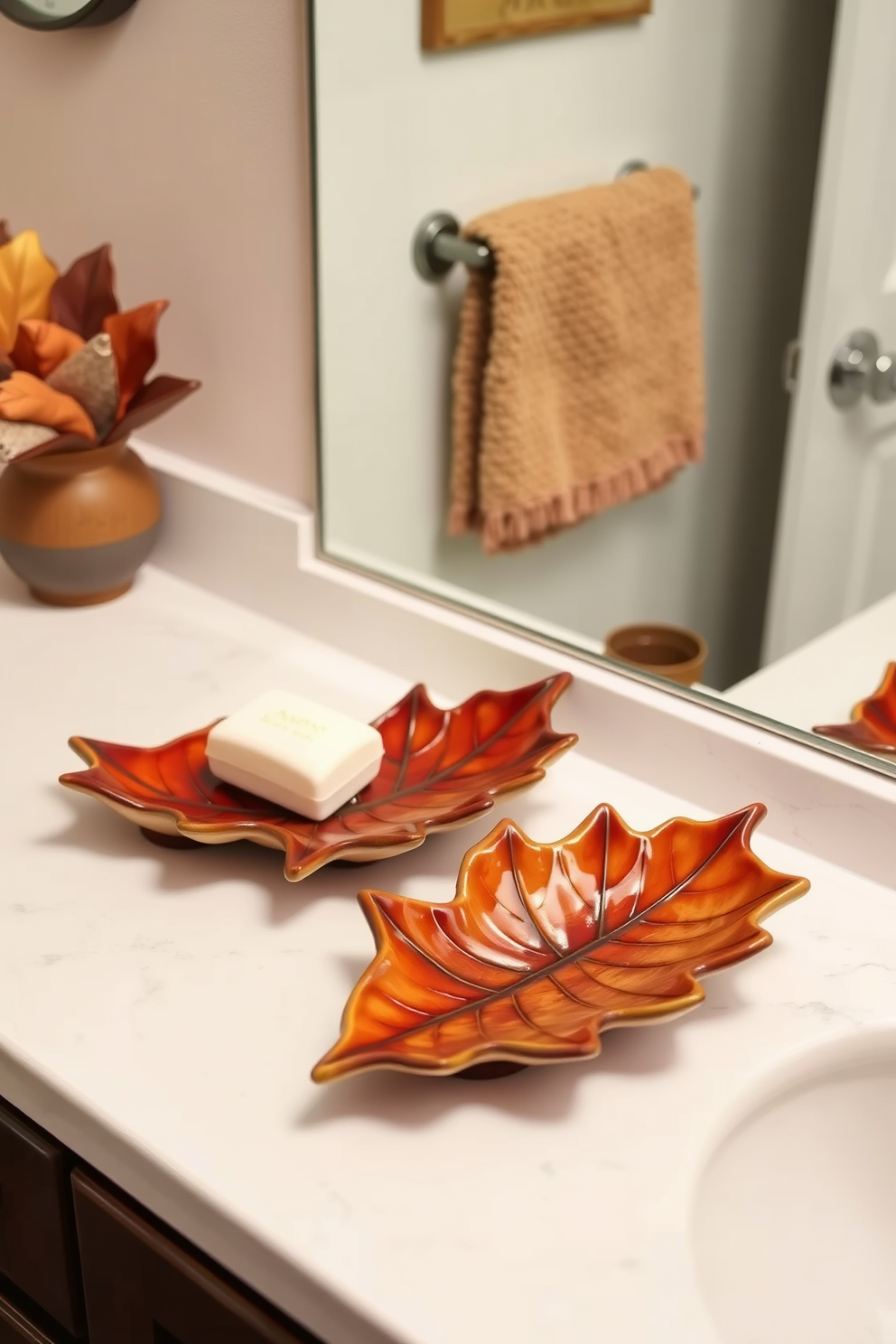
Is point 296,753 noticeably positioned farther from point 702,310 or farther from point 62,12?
point 62,12

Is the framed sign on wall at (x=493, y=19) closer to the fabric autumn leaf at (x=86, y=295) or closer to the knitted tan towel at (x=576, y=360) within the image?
the knitted tan towel at (x=576, y=360)

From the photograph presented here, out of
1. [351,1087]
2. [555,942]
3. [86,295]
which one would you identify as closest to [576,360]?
[86,295]

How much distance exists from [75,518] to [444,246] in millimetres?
357

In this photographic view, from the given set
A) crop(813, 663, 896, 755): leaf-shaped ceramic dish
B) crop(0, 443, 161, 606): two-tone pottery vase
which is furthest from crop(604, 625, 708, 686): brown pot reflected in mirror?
crop(0, 443, 161, 606): two-tone pottery vase

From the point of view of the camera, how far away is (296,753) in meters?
0.81

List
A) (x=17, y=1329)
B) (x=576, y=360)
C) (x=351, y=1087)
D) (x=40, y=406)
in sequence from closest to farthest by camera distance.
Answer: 1. (x=351, y=1087)
2. (x=17, y=1329)
3. (x=40, y=406)
4. (x=576, y=360)

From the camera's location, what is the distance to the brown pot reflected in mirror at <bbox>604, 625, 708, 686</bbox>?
0.94 meters

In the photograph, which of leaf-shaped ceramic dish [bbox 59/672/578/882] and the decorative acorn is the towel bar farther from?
leaf-shaped ceramic dish [bbox 59/672/578/882]

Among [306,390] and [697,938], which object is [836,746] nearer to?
[697,938]

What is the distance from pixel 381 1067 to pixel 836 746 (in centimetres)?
36

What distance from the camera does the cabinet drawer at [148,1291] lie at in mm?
617

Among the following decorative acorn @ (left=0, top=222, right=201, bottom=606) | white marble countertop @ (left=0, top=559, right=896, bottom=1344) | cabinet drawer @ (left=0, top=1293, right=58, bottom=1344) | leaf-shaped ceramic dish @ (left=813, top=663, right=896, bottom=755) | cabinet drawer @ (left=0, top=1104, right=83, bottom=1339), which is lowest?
cabinet drawer @ (left=0, top=1293, right=58, bottom=1344)

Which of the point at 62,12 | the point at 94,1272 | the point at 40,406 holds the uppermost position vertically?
the point at 62,12

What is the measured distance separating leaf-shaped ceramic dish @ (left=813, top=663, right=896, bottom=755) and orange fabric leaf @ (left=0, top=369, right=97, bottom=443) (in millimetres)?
573
